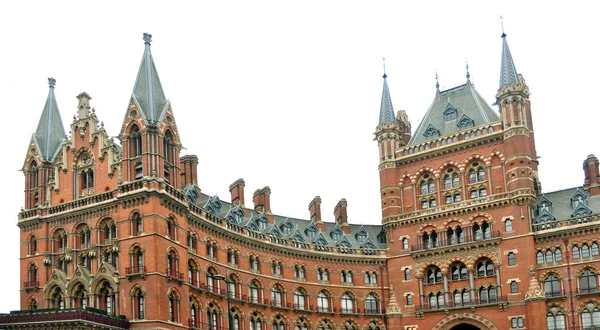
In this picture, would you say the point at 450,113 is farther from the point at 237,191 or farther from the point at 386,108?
the point at 237,191

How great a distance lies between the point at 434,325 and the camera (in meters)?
105

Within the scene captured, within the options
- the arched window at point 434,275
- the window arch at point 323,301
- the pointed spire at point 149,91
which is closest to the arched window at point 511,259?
the arched window at point 434,275

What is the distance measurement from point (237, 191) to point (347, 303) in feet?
65.7

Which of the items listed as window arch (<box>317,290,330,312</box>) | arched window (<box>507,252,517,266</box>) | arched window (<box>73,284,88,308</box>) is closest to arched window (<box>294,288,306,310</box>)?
window arch (<box>317,290,330,312</box>)

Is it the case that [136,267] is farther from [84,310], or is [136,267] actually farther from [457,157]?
[457,157]

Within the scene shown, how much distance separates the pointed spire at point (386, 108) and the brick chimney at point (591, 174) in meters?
25.4

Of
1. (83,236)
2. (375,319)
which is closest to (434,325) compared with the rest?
(375,319)

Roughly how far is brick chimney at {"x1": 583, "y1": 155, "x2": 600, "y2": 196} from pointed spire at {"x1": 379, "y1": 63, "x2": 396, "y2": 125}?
83.3 ft

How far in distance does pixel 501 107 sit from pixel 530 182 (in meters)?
10.1

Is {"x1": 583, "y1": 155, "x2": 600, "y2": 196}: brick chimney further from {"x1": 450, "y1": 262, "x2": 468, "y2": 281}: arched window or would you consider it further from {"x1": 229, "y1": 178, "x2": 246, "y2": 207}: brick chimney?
{"x1": 229, "y1": 178, "x2": 246, "y2": 207}: brick chimney

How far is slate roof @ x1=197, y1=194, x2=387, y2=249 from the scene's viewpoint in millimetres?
100312

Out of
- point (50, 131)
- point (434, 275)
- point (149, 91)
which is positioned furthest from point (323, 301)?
point (50, 131)

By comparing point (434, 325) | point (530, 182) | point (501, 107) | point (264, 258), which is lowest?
point (434, 325)

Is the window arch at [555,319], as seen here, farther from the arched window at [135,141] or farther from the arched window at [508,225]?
the arched window at [135,141]
